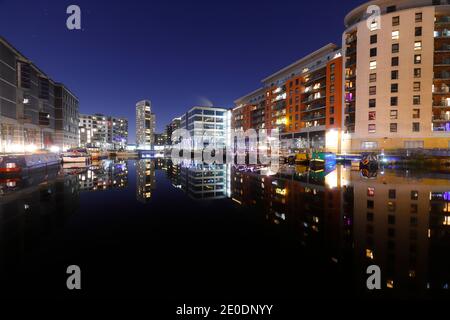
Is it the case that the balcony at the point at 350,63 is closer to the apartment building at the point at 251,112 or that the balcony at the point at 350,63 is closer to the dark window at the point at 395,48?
the dark window at the point at 395,48

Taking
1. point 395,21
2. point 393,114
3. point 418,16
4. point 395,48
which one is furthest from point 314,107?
point 418,16

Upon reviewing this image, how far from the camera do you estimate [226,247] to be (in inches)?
249

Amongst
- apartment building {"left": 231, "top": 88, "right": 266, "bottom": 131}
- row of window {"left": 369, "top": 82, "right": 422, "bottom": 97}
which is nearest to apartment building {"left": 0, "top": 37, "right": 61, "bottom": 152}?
row of window {"left": 369, "top": 82, "right": 422, "bottom": 97}

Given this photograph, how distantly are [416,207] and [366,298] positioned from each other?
27.1ft

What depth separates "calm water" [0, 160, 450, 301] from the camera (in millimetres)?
4516

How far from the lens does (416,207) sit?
10242 millimetres

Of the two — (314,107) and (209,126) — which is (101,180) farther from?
(209,126)

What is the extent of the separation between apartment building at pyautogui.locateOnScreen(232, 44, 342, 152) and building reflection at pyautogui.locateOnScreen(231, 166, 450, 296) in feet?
165

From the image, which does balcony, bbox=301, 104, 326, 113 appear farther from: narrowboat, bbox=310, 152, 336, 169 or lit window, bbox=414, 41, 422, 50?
narrowboat, bbox=310, 152, 336, 169

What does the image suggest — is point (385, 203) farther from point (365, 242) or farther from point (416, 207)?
point (365, 242)

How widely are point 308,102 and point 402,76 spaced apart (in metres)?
23.5

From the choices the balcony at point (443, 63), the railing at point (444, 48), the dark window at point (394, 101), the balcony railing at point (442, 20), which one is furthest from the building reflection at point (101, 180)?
the balcony railing at point (442, 20)

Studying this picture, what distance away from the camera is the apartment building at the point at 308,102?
60125 millimetres
